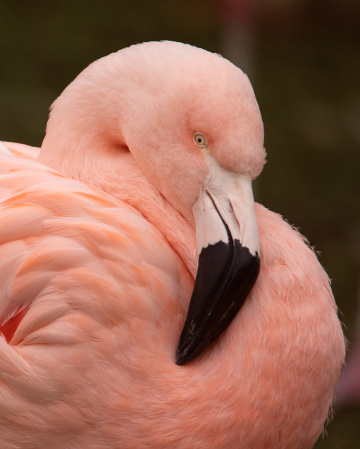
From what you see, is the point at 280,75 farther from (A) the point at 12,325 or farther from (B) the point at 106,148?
(A) the point at 12,325

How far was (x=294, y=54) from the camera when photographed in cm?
708

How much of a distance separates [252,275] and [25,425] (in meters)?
0.73

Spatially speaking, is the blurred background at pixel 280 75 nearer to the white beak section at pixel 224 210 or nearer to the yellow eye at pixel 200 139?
the white beak section at pixel 224 210

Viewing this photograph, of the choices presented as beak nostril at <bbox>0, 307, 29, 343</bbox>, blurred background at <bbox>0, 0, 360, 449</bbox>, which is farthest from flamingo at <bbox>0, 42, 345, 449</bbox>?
blurred background at <bbox>0, 0, 360, 449</bbox>

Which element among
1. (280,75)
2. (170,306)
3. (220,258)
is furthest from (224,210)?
(280,75)

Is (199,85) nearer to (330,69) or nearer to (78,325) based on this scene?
(78,325)

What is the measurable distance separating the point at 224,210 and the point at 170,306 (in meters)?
0.32

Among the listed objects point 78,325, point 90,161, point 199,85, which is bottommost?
point 78,325

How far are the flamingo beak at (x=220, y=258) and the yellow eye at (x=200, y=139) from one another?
7 cm

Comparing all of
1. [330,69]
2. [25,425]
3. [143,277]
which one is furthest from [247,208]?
[330,69]

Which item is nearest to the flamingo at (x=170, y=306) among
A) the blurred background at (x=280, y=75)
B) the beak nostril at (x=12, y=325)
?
the beak nostril at (x=12, y=325)

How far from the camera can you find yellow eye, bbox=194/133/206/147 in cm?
177

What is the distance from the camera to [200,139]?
5.84 feet

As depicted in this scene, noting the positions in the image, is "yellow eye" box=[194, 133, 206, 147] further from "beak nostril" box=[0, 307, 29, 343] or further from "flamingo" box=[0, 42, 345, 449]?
"beak nostril" box=[0, 307, 29, 343]
